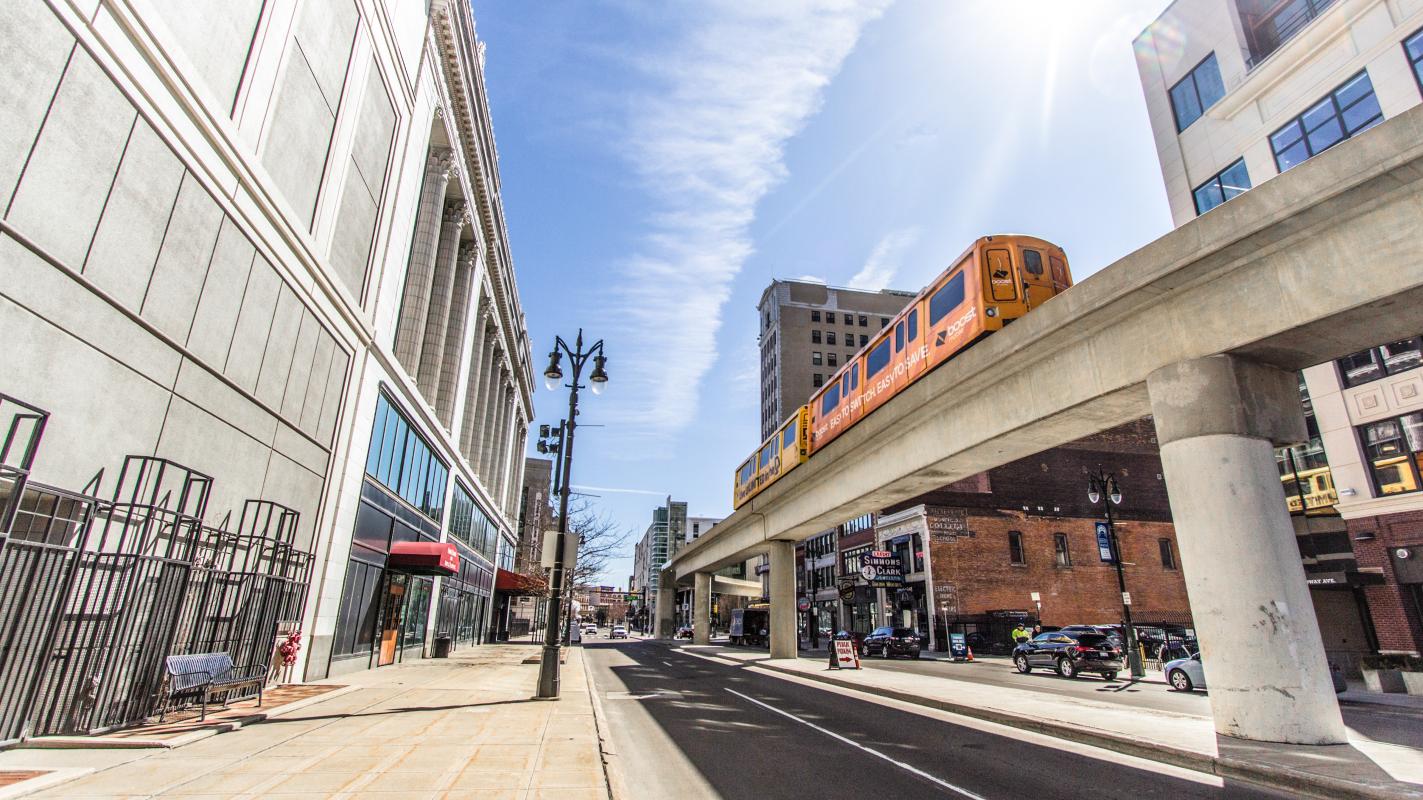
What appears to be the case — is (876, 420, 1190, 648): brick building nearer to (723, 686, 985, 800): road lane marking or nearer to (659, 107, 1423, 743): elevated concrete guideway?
(723, 686, 985, 800): road lane marking

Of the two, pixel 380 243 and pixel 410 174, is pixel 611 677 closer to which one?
pixel 380 243

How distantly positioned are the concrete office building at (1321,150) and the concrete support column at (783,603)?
817 inches

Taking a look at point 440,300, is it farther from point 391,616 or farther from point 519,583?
point 519,583

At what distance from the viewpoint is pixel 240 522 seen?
12.4m

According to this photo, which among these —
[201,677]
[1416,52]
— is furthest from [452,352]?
[1416,52]

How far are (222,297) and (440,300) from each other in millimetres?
17681

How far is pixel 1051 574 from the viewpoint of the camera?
46.4m

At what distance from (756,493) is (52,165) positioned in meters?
27.7

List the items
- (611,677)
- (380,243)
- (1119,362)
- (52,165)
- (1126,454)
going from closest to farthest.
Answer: (52,165)
(1119,362)
(380,243)
(611,677)
(1126,454)

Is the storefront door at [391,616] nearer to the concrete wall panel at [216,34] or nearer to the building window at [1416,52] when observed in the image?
the concrete wall panel at [216,34]

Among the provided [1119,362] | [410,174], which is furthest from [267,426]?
[1119,362]

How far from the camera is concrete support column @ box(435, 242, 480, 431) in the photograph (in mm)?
30719

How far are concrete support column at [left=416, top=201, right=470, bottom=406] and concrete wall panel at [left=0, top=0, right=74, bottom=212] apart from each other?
1937 centimetres

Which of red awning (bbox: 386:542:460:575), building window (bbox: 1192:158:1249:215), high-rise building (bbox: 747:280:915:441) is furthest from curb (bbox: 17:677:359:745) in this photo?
high-rise building (bbox: 747:280:915:441)
